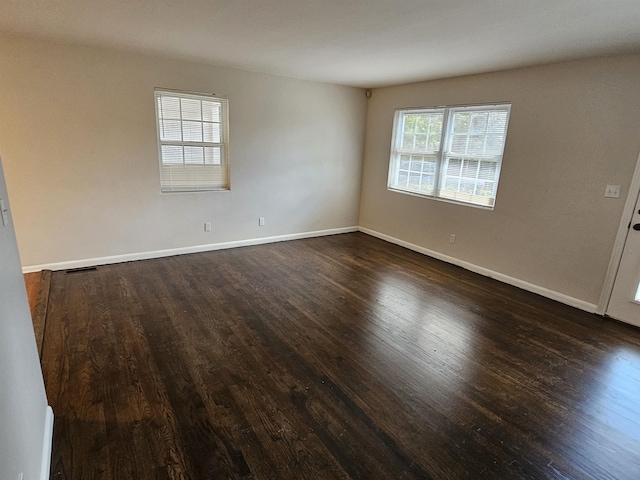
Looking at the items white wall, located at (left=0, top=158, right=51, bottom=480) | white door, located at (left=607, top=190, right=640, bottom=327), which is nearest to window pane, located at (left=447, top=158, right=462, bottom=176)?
white door, located at (left=607, top=190, right=640, bottom=327)

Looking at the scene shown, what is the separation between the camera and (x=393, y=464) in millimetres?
1683

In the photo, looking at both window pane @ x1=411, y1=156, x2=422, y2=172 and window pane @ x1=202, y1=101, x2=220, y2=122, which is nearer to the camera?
window pane @ x1=202, y1=101, x2=220, y2=122

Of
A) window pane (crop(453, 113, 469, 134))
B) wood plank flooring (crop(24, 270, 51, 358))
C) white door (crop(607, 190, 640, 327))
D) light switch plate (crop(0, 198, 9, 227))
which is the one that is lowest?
wood plank flooring (crop(24, 270, 51, 358))

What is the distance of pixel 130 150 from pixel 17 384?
130 inches

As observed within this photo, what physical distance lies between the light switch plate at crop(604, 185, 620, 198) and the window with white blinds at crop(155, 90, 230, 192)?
4.22 m

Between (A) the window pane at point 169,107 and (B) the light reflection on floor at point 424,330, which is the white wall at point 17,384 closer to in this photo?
(B) the light reflection on floor at point 424,330

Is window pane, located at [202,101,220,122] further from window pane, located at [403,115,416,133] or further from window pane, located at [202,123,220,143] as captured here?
window pane, located at [403,115,416,133]

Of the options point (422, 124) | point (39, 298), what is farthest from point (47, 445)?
point (422, 124)

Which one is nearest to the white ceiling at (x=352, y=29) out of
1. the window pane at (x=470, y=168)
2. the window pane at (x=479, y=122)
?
the window pane at (x=479, y=122)

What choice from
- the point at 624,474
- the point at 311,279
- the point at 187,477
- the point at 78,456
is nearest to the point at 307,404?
the point at 187,477

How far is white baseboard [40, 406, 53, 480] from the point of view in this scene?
149 centimetres

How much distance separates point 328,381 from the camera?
2.25m

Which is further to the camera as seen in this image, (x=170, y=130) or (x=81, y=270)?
(x=170, y=130)

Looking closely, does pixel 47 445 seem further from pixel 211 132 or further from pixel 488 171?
pixel 488 171
